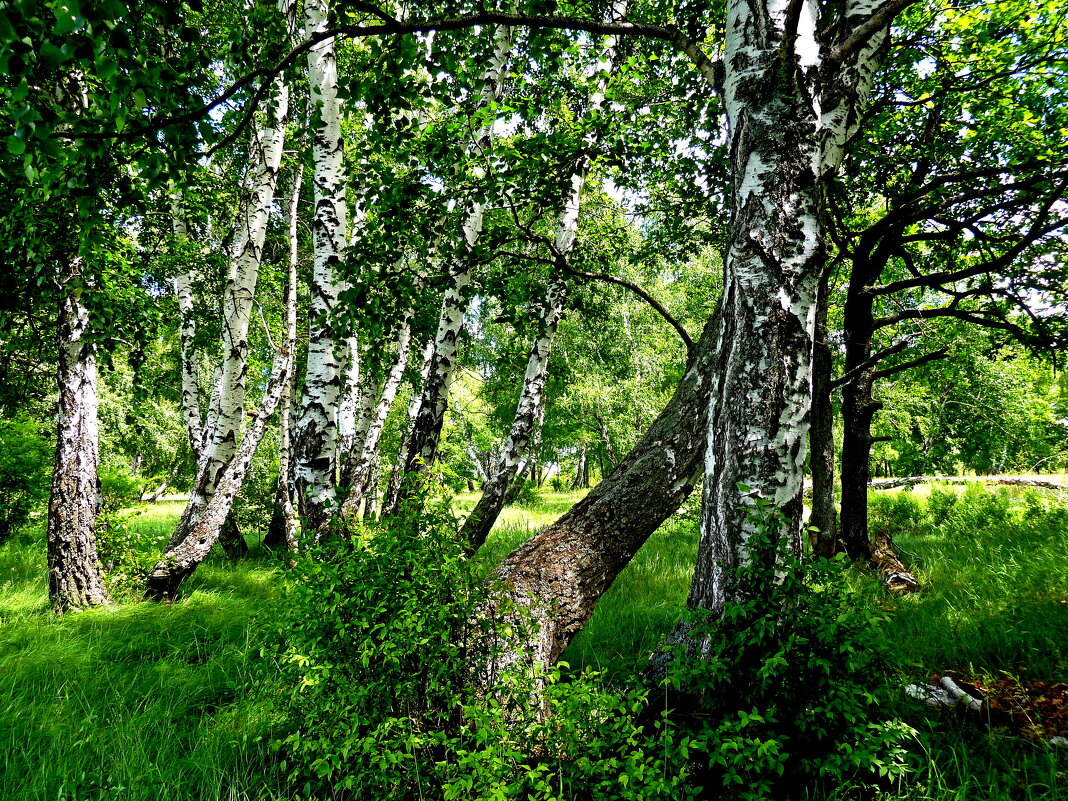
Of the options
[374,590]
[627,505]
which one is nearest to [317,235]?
[374,590]

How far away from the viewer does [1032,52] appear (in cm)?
511

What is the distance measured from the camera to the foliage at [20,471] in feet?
27.0

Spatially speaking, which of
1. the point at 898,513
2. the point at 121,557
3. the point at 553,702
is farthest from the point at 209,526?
the point at 898,513

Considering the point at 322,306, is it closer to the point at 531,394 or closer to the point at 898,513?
the point at 531,394

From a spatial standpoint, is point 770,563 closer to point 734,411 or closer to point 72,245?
point 734,411

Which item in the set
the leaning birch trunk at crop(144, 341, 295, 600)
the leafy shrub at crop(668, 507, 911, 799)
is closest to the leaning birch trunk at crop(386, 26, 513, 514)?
the leaning birch trunk at crop(144, 341, 295, 600)

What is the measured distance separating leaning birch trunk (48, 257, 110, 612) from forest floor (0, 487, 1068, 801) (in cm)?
35

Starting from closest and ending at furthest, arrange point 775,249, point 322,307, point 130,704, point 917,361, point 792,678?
1. point 792,678
2. point 775,249
3. point 130,704
4. point 322,307
5. point 917,361

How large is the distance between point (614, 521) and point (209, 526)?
5.60 m

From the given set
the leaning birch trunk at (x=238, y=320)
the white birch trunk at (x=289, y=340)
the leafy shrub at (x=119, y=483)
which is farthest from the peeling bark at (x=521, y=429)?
the leafy shrub at (x=119, y=483)

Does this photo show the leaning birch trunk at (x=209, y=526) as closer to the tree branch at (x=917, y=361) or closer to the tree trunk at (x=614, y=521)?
the tree trunk at (x=614, y=521)

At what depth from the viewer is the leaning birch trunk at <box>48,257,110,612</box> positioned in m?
4.85

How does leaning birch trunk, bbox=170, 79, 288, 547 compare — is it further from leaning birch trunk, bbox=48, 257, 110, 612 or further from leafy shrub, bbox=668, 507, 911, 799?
leafy shrub, bbox=668, 507, 911, 799

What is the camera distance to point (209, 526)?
19.9 ft
